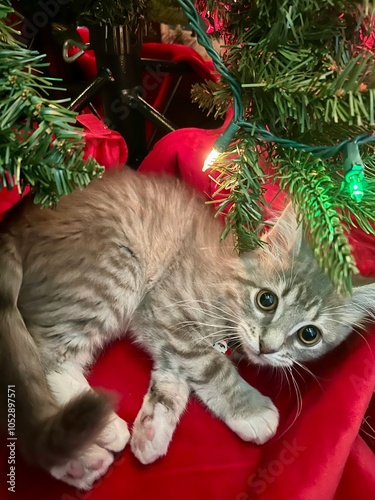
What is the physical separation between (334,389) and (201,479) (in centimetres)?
32

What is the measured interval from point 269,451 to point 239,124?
0.65 metres

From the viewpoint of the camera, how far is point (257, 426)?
0.93 metres

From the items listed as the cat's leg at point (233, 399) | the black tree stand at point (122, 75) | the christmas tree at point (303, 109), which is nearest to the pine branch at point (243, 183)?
the christmas tree at point (303, 109)

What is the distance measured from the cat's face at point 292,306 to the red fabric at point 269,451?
62 millimetres

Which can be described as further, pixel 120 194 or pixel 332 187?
pixel 120 194

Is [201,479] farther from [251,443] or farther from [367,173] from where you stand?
[367,173]

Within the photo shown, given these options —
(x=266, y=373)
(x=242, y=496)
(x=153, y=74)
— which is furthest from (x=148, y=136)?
(x=242, y=496)

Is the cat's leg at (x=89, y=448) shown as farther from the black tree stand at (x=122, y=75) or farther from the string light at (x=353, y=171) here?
the black tree stand at (x=122, y=75)

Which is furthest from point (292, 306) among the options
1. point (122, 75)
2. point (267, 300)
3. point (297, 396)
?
point (122, 75)

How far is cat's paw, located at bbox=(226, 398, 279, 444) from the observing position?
926 mm

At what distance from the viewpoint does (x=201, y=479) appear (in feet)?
2.80

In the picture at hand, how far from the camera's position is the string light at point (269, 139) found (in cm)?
58

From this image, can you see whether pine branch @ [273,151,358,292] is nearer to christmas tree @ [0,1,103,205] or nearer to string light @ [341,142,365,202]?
string light @ [341,142,365,202]

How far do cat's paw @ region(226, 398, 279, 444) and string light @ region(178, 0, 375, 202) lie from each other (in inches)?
21.3
